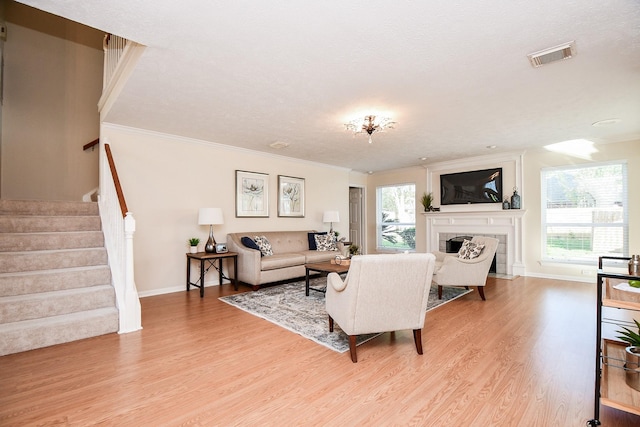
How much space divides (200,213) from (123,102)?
6.01 feet

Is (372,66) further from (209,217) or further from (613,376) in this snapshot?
(209,217)

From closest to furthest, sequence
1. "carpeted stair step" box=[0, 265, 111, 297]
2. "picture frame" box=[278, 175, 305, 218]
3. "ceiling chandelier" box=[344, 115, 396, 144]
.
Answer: "carpeted stair step" box=[0, 265, 111, 297] < "ceiling chandelier" box=[344, 115, 396, 144] < "picture frame" box=[278, 175, 305, 218]

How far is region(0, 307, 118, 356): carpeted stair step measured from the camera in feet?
8.01

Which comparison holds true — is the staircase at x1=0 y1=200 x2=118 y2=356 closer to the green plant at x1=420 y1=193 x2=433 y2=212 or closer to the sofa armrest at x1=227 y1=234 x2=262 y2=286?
the sofa armrest at x1=227 y1=234 x2=262 y2=286

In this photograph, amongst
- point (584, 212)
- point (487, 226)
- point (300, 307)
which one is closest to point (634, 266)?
point (300, 307)

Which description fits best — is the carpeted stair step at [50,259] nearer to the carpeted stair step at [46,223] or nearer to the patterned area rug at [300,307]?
the carpeted stair step at [46,223]

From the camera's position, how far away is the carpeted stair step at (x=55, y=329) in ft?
8.01

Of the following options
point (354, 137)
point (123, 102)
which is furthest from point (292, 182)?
point (123, 102)

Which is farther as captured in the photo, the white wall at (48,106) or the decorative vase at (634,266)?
the white wall at (48,106)

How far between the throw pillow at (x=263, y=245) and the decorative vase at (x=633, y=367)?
429 centimetres

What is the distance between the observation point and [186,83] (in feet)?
9.46

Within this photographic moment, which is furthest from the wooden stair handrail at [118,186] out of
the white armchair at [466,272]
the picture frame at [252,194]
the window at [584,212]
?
the window at [584,212]

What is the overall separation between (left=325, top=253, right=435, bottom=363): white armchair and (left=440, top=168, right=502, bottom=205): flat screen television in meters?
4.80

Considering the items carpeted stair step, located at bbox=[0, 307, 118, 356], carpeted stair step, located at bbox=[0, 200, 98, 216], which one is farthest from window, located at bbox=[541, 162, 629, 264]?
carpeted stair step, located at bbox=[0, 200, 98, 216]
